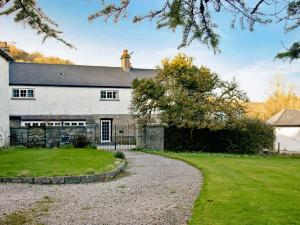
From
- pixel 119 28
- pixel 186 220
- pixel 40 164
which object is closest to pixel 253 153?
pixel 40 164

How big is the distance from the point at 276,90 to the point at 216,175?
43.9 meters

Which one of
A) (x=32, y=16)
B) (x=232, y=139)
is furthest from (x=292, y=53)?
(x=232, y=139)

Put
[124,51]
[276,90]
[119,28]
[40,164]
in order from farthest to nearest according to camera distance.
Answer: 1. [276,90]
2. [124,51]
3. [40,164]
4. [119,28]

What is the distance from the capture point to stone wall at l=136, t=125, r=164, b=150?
26.1m

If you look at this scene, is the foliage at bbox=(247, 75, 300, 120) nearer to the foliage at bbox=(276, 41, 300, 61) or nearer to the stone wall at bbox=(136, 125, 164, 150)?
the stone wall at bbox=(136, 125, 164, 150)

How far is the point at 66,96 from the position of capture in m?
35.0

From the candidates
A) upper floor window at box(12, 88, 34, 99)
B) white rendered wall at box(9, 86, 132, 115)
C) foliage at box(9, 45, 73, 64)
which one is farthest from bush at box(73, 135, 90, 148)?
foliage at box(9, 45, 73, 64)

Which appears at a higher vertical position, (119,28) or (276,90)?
(276,90)

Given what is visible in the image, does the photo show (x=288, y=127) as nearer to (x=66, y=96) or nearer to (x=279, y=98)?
(x=279, y=98)

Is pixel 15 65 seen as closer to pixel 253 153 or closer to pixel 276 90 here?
pixel 253 153

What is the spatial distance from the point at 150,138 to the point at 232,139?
5969 millimetres

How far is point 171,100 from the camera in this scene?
26.0 m

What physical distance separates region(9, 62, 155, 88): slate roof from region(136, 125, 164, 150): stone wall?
11.4m

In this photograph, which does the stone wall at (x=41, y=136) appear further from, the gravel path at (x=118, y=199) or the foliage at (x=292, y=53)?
the foliage at (x=292, y=53)
